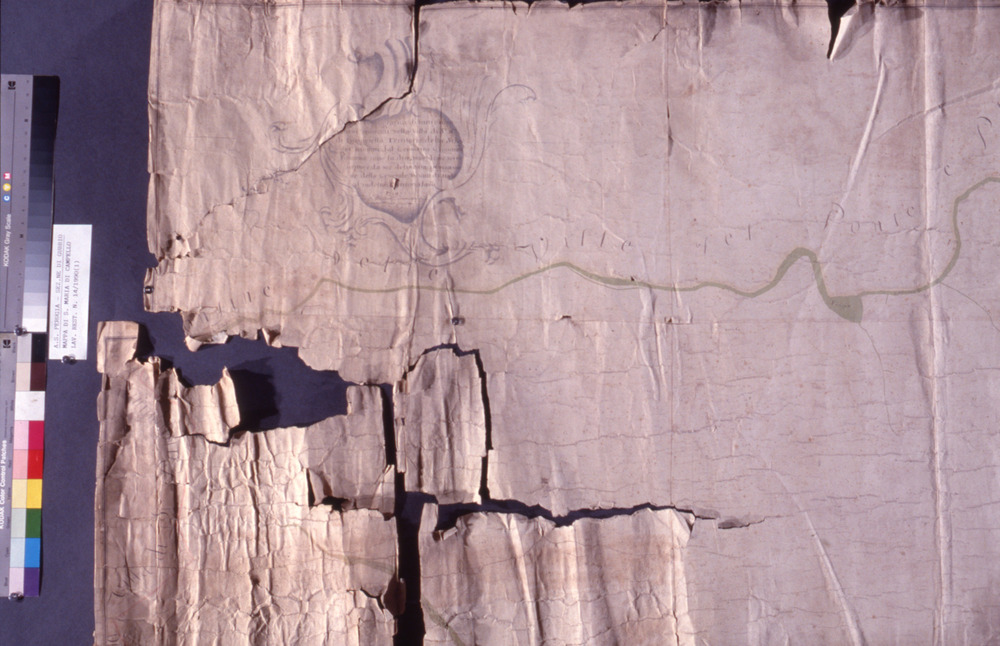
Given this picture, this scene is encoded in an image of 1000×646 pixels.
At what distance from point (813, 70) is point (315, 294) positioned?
1677 mm

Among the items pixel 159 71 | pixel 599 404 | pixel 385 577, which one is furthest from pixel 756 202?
pixel 159 71

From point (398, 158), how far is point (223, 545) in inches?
51.1

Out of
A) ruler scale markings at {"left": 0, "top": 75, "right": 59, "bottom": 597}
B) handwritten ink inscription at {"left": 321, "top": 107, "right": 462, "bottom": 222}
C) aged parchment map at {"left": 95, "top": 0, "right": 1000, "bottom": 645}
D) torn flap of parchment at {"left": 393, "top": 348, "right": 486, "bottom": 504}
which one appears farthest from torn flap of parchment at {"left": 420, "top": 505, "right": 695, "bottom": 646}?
ruler scale markings at {"left": 0, "top": 75, "right": 59, "bottom": 597}

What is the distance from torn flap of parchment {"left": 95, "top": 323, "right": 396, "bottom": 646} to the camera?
171 cm

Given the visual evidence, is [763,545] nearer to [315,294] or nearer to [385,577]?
[385,577]

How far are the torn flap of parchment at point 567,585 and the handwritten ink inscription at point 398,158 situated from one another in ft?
3.47

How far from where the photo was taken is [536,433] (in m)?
1.72

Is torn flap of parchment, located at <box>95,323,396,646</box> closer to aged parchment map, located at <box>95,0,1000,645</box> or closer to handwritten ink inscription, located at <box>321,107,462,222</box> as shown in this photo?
aged parchment map, located at <box>95,0,1000,645</box>

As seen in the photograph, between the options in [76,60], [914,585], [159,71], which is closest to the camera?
[914,585]

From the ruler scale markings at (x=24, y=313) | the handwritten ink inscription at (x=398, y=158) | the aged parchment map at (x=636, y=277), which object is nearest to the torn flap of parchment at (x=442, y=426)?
the aged parchment map at (x=636, y=277)

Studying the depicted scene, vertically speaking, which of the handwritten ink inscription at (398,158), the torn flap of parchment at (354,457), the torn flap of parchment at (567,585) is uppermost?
the handwritten ink inscription at (398,158)

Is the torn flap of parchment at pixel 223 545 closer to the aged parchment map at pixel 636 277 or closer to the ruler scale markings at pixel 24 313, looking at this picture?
the aged parchment map at pixel 636 277

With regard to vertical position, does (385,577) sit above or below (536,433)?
below

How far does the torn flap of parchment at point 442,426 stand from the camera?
1722 mm
